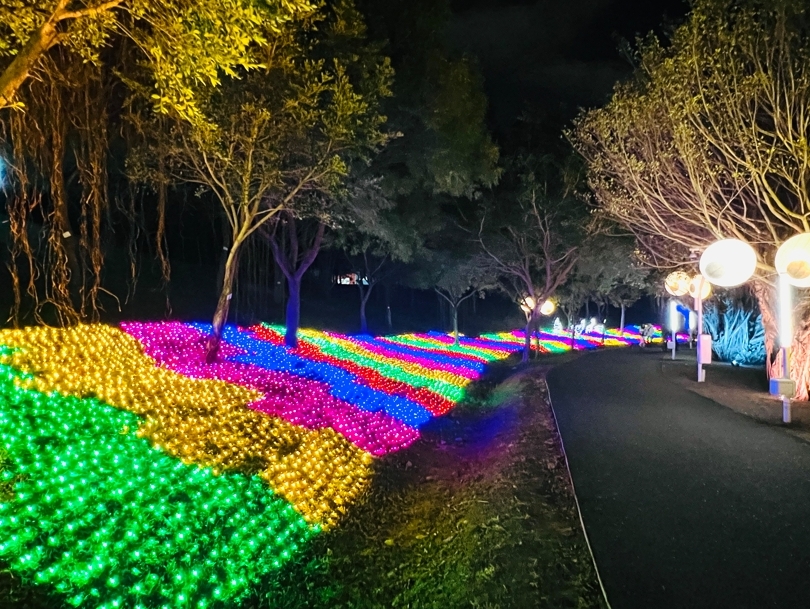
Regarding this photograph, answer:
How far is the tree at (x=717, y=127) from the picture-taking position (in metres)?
9.33

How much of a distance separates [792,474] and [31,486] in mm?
7869

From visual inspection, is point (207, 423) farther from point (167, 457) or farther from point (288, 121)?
point (288, 121)

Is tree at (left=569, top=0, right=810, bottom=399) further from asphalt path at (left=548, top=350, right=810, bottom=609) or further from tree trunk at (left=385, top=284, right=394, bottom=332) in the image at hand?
tree trunk at (left=385, top=284, right=394, bottom=332)

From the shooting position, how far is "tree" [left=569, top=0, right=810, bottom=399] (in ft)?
30.6

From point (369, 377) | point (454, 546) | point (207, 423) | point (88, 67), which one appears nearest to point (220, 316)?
point (207, 423)

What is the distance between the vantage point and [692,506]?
17.8ft

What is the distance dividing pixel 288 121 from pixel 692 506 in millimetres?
8896

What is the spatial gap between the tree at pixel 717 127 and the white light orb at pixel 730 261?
3.98 ft

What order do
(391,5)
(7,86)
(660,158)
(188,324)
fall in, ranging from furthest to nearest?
(188,324)
(391,5)
(660,158)
(7,86)

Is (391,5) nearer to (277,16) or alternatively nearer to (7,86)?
(277,16)

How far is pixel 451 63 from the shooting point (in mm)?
12984

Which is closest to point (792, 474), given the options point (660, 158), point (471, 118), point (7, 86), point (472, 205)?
point (660, 158)

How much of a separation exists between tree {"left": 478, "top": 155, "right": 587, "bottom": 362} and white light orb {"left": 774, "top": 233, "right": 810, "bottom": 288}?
10080 millimetres

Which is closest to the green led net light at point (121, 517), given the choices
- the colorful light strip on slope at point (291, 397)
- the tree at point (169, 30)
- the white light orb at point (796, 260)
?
the colorful light strip on slope at point (291, 397)
